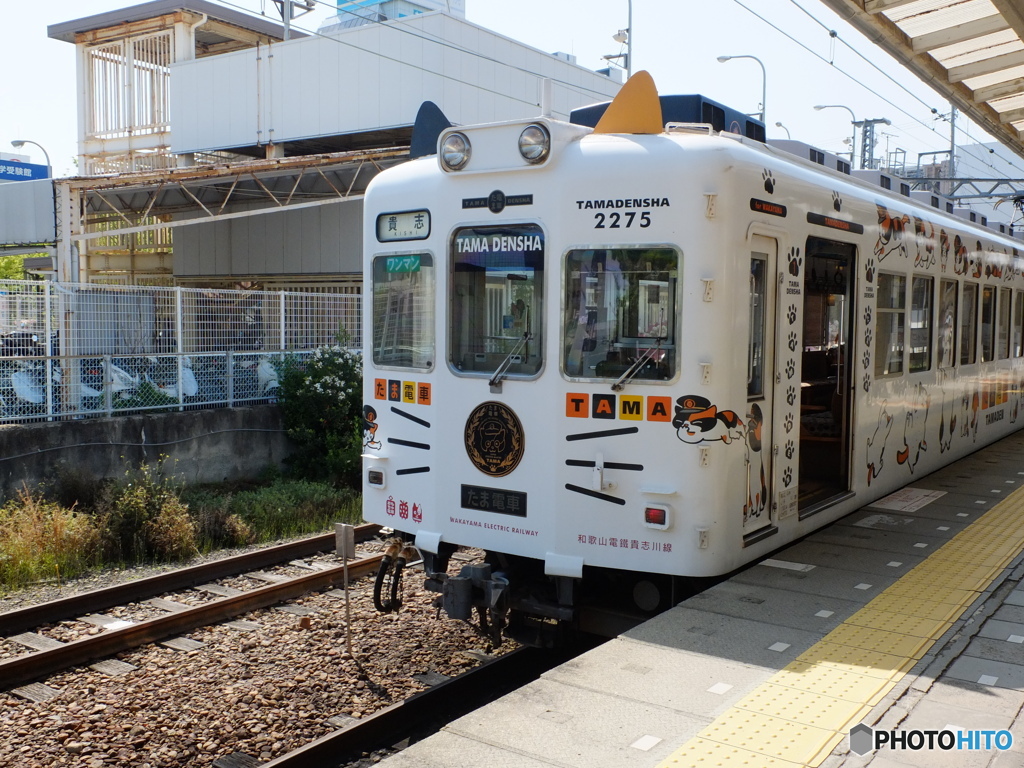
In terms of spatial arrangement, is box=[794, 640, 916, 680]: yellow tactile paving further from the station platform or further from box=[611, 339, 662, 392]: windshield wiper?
box=[611, 339, 662, 392]: windshield wiper

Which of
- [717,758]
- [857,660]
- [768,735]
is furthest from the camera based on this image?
[857,660]

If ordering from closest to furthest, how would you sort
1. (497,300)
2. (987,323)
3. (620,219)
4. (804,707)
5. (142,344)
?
(804,707)
(620,219)
(497,300)
(987,323)
(142,344)

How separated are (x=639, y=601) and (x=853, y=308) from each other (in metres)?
2.87

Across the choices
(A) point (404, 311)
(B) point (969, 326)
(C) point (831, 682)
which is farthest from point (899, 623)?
(B) point (969, 326)

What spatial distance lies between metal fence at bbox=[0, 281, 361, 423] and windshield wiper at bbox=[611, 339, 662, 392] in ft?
26.0

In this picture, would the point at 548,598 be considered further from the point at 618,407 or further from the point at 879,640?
the point at 879,640

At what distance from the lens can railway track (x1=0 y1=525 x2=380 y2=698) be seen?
5.88 meters

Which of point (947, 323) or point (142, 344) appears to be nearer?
point (947, 323)

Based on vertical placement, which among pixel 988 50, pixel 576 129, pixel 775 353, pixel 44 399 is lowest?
pixel 44 399

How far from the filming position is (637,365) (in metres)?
5.14

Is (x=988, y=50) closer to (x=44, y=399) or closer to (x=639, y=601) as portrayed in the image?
(x=639, y=601)

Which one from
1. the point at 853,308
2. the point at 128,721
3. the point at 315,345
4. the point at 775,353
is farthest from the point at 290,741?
the point at 315,345

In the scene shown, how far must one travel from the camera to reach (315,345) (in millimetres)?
14547

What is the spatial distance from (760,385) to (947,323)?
4561mm
